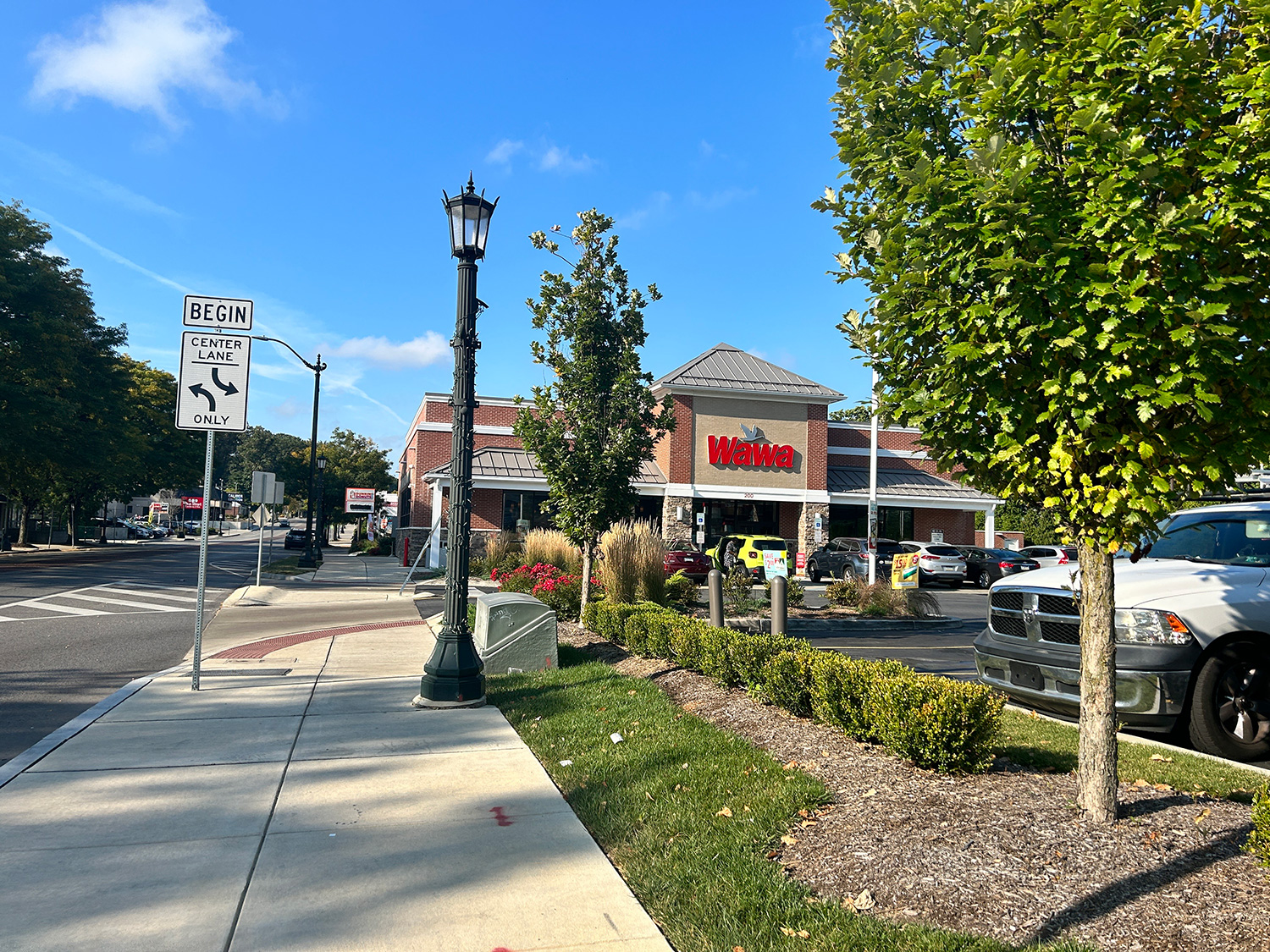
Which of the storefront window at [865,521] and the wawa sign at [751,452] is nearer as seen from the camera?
the wawa sign at [751,452]

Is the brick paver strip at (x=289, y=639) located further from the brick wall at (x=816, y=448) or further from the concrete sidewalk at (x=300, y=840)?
the brick wall at (x=816, y=448)

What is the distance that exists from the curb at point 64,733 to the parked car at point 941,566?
24421 mm

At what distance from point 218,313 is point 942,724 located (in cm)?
806

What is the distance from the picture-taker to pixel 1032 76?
389 cm

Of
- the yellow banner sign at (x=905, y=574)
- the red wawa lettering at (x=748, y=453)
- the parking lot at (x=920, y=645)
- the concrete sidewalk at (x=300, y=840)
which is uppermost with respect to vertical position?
the red wawa lettering at (x=748, y=453)

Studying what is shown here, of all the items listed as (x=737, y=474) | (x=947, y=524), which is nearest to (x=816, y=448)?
(x=737, y=474)

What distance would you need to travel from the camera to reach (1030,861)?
3727mm

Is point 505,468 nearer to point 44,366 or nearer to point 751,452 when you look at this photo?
point 751,452

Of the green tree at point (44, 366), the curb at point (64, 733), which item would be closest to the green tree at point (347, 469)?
the green tree at point (44, 366)

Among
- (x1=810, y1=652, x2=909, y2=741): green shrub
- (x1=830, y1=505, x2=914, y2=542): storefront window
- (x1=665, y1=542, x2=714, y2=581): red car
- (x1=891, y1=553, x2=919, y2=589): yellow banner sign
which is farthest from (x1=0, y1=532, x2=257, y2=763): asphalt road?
(x1=830, y1=505, x2=914, y2=542): storefront window

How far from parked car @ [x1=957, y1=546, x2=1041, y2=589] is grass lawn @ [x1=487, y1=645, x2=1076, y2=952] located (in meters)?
24.5

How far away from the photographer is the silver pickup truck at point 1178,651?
5.57 meters

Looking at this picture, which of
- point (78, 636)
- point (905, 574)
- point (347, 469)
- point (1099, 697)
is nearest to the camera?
point (1099, 697)

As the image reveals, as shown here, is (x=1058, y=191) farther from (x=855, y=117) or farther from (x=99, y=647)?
(x=99, y=647)
